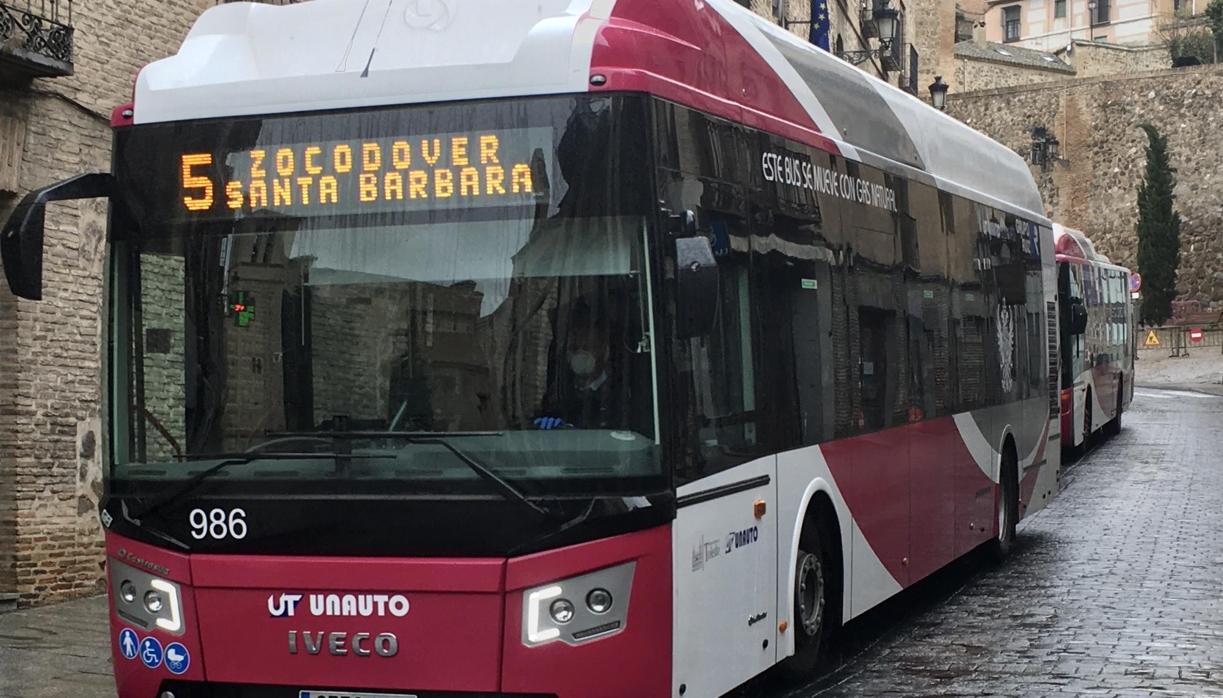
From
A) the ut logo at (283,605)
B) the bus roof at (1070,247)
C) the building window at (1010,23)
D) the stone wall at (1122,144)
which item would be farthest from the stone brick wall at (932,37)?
the ut logo at (283,605)

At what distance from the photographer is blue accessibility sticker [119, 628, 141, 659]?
645cm

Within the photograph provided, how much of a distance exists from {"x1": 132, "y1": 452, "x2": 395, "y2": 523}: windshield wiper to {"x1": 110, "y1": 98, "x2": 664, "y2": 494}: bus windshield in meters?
0.01

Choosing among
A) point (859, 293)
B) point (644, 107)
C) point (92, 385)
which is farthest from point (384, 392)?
point (92, 385)

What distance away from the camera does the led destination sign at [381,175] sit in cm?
605

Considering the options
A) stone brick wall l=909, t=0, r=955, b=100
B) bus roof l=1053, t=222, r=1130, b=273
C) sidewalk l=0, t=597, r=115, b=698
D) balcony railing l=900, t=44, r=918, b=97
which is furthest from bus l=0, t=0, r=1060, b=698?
stone brick wall l=909, t=0, r=955, b=100

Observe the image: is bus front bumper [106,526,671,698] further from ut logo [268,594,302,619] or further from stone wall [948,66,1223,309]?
stone wall [948,66,1223,309]

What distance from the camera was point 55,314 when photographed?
12.3m

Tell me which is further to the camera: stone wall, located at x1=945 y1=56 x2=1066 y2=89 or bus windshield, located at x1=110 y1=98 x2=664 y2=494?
stone wall, located at x1=945 y1=56 x2=1066 y2=89

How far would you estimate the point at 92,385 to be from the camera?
1268 cm

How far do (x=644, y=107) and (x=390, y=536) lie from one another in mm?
1692

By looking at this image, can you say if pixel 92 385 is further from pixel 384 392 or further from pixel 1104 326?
pixel 1104 326

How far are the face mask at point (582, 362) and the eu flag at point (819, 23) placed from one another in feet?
70.9

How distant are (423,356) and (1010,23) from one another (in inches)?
4214

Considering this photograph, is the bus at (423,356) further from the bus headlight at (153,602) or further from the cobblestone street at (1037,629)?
the cobblestone street at (1037,629)
